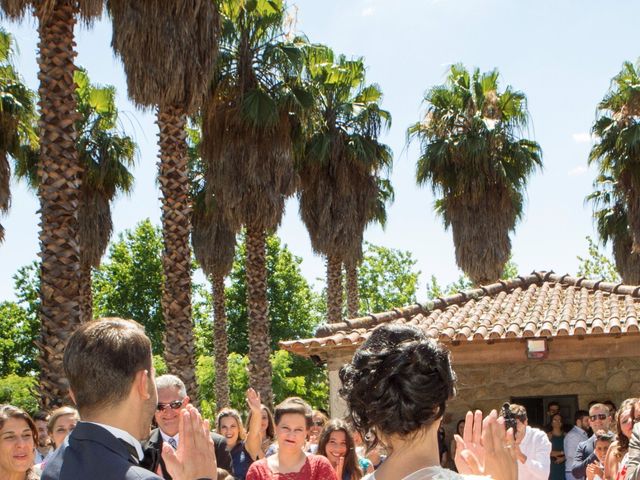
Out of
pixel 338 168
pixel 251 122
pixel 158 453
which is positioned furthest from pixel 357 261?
pixel 158 453

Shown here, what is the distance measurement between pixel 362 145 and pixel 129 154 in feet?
20.4

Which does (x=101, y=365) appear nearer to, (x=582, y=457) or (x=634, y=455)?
(x=634, y=455)

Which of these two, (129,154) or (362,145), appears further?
(362,145)

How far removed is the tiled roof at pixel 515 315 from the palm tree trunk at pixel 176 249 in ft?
7.77

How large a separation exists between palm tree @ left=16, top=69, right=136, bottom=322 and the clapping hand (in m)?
19.1

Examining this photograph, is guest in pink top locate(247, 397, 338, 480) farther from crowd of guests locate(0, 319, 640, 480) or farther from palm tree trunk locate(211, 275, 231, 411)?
palm tree trunk locate(211, 275, 231, 411)

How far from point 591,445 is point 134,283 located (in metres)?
39.0

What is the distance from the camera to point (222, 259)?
86.4ft

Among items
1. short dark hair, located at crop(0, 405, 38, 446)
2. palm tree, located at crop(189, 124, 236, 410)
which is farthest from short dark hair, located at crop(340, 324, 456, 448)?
palm tree, located at crop(189, 124, 236, 410)

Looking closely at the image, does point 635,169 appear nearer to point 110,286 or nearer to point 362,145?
point 362,145

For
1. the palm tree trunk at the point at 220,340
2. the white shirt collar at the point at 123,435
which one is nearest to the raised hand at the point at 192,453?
the white shirt collar at the point at 123,435

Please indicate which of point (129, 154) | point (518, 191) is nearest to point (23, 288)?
point (129, 154)

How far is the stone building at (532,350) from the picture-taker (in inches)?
534

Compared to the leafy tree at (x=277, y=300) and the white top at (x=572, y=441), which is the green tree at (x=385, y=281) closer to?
the leafy tree at (x=277, y=300)
